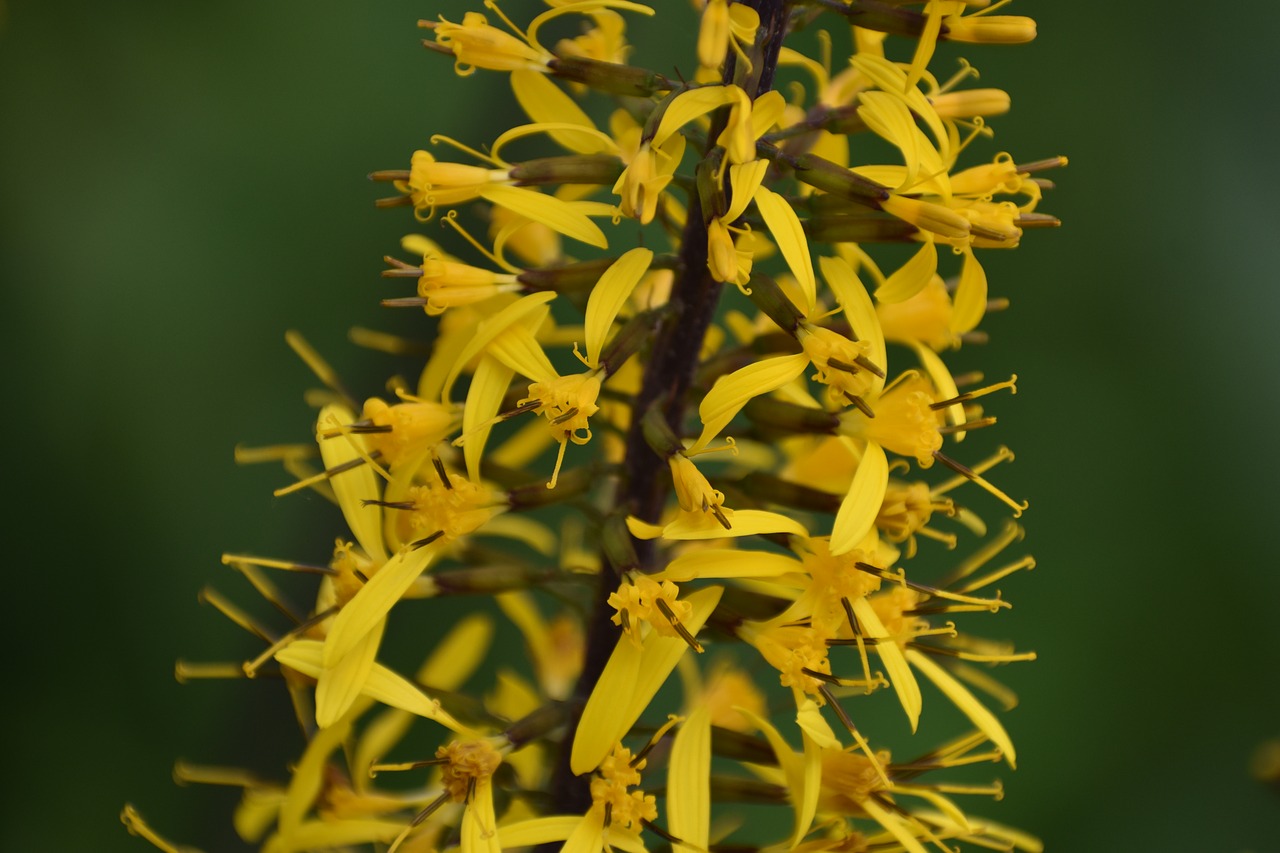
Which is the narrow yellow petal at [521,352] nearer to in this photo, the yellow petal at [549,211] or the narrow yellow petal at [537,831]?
the yellow petal at [549,211]

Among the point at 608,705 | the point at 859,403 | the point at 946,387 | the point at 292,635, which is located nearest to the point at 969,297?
the point at 946,387

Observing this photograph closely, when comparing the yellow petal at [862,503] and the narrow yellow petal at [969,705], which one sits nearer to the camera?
the yellow petal at [862,503]

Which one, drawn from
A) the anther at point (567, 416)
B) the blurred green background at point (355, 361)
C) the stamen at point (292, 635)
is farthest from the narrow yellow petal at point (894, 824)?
the blurred green background at point (355, 361)

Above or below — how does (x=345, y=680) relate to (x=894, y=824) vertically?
above

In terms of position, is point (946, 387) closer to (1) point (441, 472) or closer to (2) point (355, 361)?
(1) point (441, 472)

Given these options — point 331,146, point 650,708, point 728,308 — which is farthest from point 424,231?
point 650,708
